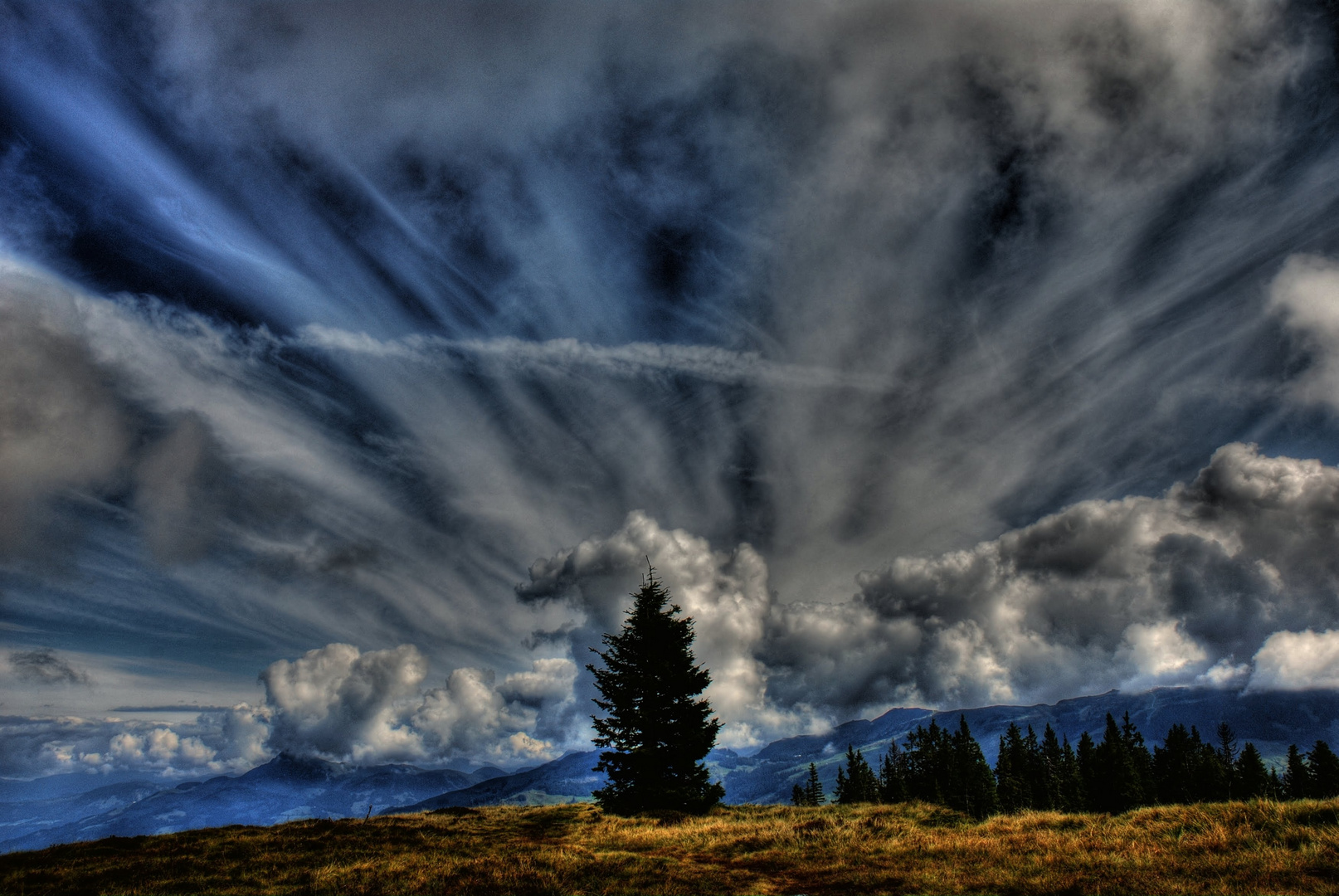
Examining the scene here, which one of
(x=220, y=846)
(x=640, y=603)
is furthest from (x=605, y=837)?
(x=640, y=603)

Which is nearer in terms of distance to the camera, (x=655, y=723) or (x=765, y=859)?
(x=765, y=859)

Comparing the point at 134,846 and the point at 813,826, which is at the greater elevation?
the point at 134,846

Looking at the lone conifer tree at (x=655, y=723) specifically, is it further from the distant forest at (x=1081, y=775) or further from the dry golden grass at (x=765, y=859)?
the distant forest at (x=1081, y=775)

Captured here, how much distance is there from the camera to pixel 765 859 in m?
15.1

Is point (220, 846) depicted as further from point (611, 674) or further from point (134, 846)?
point (611, 674)

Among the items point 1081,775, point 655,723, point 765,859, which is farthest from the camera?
point 1081,775

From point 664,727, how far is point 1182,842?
19526mm

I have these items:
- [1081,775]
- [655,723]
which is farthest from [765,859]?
[1081,775]

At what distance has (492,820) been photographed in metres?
23.6

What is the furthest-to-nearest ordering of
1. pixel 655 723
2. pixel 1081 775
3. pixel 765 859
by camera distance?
pixel 1081 775 < pixel 655 723 < pixel 765 859

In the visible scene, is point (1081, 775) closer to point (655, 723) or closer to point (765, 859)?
point (655, 723)

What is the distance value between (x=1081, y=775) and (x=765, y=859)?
104 meters

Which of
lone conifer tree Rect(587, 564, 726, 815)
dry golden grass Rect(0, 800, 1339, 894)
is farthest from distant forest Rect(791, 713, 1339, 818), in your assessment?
dry golden grass Rect(0, 800, 1339, 894)

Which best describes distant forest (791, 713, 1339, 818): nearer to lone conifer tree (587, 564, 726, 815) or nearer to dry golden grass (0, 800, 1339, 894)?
lone conifer tree (587, 564, 726, 815)
